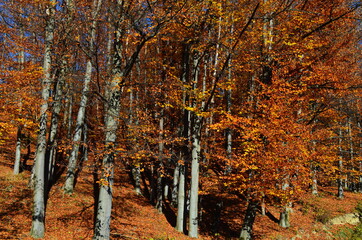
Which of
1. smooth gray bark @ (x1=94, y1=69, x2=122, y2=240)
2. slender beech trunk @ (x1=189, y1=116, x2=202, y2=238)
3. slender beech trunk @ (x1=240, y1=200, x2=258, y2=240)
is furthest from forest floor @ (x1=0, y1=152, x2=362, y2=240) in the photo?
slender beech trunk @ (x1=240, y1=200, x2=258, y2=240)

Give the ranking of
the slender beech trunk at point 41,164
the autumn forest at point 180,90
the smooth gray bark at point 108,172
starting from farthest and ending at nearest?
the slender beech trunk at point 41,164 → the autumn forest at point 180,90 → the smooth gray bark at point 108,172

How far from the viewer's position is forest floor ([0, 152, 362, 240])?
10721 millimetres

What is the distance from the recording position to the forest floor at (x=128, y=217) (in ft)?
35.2

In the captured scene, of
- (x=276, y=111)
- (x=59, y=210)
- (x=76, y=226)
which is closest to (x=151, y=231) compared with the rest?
(x=76, y=226)

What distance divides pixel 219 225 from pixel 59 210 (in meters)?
9.24

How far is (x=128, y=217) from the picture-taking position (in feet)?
45.3

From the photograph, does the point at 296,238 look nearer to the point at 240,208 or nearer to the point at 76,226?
the point at 240,208

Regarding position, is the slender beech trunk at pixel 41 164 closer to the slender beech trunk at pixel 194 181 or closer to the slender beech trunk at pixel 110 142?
the slender beech trunk at pixel 110 142

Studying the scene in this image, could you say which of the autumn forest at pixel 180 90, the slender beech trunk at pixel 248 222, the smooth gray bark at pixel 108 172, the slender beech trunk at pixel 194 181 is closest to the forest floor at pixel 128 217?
the autumn forest at pixel 180 90

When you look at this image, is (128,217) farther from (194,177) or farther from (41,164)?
(41,164)

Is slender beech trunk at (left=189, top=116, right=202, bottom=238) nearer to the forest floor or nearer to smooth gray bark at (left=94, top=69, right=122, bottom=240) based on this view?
the forest floor

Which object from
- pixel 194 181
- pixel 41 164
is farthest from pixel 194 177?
pixel 41 164

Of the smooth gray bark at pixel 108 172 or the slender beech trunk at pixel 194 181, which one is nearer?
the smooth gray bark at pixel 108 172

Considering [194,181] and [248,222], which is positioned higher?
[194,181]
